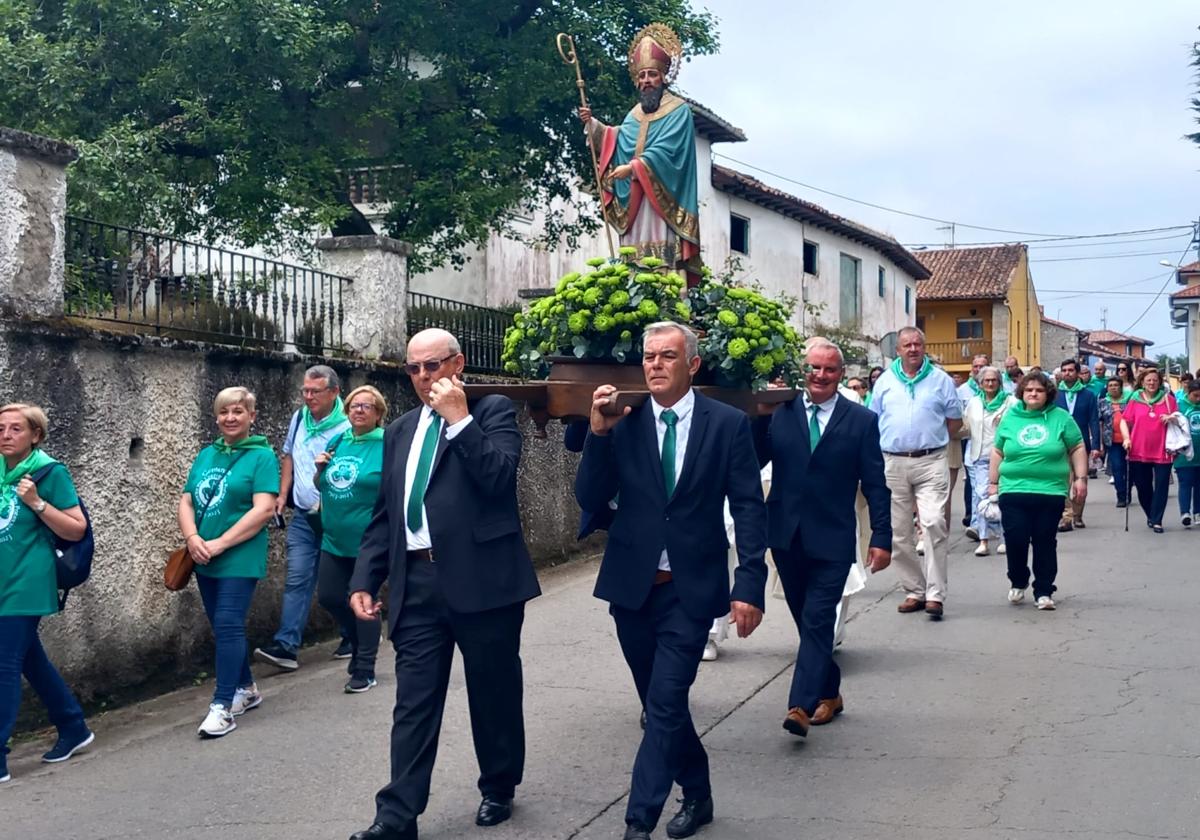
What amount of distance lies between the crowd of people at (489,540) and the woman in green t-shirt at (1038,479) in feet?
2.26

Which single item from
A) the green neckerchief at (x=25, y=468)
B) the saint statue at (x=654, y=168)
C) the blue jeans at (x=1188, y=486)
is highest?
the saint statue at (x=654, y=168)

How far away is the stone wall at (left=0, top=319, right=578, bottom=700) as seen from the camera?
7.18 meters

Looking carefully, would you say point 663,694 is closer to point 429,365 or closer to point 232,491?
point 429,365

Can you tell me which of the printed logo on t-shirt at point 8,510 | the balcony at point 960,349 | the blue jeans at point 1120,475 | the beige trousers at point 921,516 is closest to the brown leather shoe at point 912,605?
the beige trousers at point 921,516

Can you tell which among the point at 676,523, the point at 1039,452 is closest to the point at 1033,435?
the point at 1039,452

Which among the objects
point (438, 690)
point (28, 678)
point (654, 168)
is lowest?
point (28, 678)

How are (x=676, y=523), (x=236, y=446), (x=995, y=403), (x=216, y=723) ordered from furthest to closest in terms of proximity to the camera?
(x=995, y=403)
(x=236, y=446)
(x=216, y=723)
(x=676, y=523)

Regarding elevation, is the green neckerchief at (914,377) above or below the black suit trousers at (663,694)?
above

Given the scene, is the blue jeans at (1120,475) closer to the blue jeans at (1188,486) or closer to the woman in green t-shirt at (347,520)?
the blue jeans at (1188,486)

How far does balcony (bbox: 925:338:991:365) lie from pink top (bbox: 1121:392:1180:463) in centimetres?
3955

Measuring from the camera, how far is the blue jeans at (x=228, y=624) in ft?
22.3

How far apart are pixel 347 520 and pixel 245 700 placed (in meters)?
1.11

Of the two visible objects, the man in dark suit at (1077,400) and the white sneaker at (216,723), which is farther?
the man in dark suit at (1077,400)

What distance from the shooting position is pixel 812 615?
6.36m
